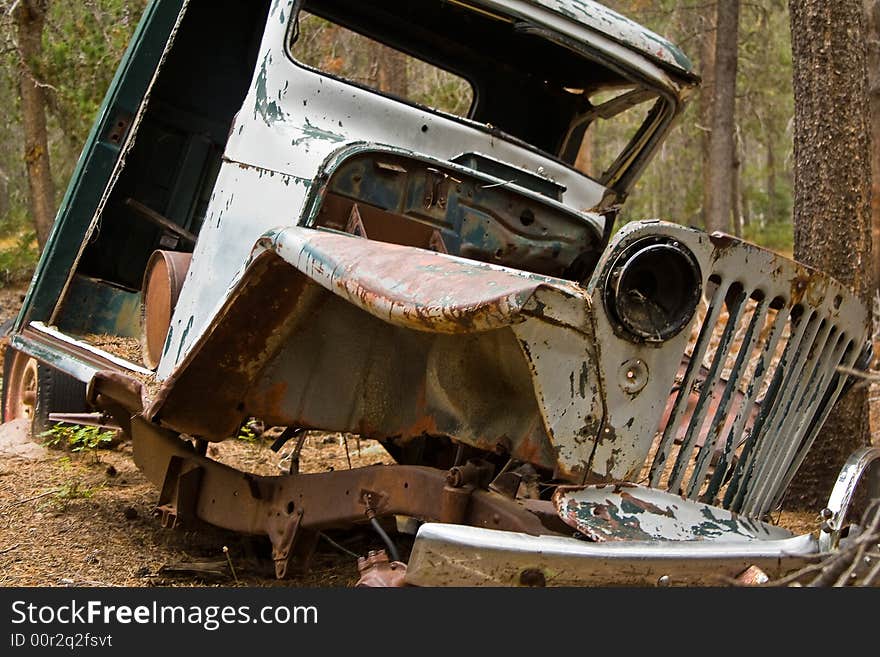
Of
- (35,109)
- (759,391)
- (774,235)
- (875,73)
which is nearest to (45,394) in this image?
(759,391)

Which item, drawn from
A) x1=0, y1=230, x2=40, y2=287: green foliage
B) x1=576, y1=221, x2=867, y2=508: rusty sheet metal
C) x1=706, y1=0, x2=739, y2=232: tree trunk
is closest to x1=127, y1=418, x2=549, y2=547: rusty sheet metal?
x1=576, y1=221, x2=867, y2=508: rusty sheet metal

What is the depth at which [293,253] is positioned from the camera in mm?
2975

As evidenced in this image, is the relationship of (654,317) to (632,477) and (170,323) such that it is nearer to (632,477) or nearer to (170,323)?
(632,477)

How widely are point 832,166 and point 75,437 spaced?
3890 mm

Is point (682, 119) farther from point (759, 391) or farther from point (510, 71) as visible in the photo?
point (759, 391)

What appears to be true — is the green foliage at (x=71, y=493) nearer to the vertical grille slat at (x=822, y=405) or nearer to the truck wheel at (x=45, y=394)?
the truck wheel at (x=45, y=394)

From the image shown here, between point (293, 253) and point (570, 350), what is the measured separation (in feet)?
2.96

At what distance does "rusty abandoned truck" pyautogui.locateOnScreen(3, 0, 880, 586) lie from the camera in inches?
99.3

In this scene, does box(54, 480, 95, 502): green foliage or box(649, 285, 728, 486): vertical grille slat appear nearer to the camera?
box(649, 285, 728, 486): vertical grille slat

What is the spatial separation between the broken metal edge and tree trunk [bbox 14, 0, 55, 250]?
9324 mm

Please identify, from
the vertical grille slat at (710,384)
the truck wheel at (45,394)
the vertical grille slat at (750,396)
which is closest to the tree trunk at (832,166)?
the vertical grille slat at (750,396)

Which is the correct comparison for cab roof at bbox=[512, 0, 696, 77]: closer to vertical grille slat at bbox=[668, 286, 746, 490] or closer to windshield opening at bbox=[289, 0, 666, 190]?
A: windshield opening at bbox=[289, 0, 666, 190]

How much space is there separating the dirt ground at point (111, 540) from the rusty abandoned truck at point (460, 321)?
0.87 feet

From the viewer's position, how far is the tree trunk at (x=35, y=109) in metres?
10.6
